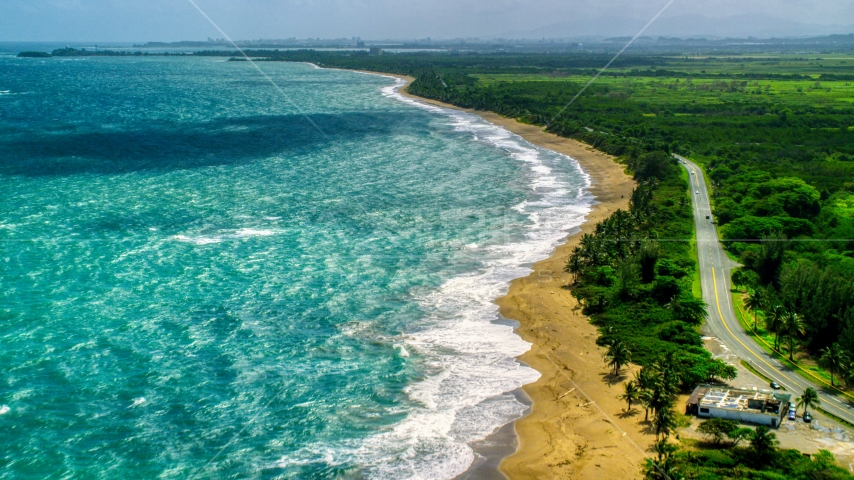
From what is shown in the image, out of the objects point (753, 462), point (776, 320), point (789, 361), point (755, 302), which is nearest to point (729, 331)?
point (755, 302)

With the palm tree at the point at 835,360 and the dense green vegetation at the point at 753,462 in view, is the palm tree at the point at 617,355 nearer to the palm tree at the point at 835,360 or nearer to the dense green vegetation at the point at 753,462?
the dense green vegetation at the point at 753,462

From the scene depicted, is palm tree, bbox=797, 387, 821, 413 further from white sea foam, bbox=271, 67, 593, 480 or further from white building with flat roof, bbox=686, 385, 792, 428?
white sea foam, bbox=271, 67, 593, 480

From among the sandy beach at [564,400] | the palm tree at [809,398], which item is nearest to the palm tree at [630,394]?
the sandy beach at [564,400]

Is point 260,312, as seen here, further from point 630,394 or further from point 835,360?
point 835,360

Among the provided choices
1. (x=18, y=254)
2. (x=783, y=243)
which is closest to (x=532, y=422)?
(x=783, y=243)

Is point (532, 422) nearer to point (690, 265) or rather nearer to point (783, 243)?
point (690, 265)

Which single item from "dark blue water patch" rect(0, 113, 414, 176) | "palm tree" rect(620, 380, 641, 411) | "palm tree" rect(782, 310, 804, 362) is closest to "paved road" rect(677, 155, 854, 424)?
"palm tree" rect(782, 310, 804, 362)
